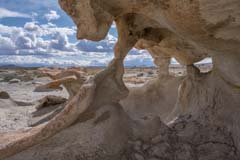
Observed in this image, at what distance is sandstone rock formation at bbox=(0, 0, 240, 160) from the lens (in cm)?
303

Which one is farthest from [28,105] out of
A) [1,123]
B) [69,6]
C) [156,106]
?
[69,6]

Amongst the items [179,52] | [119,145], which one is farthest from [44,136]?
[179,52]

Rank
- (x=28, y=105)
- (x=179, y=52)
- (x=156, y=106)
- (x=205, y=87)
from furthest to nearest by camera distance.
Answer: (x=28, y=105) < (x=156, y=106) < (x=179, y=52) < (x=205, y=87)

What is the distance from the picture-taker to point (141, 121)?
11.7 ft

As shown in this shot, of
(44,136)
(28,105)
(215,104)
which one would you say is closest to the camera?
(44,136)

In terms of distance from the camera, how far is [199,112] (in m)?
3.93

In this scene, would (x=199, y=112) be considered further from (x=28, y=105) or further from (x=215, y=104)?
(x=28, y=105)

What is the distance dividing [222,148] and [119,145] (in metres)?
1.01

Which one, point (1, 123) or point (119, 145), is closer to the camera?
point (119, 145)

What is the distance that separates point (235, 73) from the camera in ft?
11.1

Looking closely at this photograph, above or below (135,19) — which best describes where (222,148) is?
below

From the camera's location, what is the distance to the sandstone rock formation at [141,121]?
3.03 meters

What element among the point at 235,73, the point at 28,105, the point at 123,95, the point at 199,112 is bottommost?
the point at 28,105

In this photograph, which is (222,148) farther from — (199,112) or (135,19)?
(135,19)
